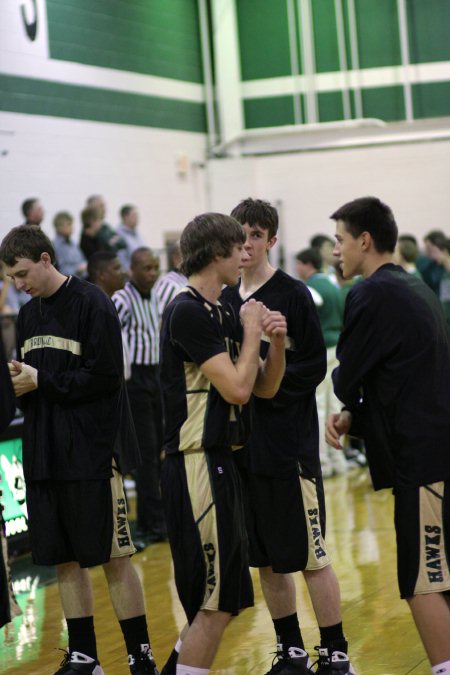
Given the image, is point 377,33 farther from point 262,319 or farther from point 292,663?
point 262,319

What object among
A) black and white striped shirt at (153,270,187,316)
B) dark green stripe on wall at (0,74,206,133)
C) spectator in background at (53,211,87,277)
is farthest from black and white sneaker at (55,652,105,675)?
dark green stripe on wall at (0,74,206,133)

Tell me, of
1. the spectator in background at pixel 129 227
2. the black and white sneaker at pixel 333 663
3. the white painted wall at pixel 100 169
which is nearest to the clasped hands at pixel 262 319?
the black and white sneaker at pixel 333 663

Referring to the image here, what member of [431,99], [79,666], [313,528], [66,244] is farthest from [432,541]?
[431,99]

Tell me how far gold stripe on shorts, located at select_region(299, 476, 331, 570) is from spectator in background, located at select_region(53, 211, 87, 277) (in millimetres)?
7359

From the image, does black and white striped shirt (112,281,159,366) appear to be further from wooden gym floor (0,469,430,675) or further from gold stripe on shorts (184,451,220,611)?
gold stripe on shorts (184,451,220,611)

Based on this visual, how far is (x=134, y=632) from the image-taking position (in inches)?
170

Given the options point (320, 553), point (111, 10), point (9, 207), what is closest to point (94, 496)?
point (320, 553)

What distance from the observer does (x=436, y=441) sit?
3715 millimetres

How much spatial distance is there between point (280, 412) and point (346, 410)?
1.22 ft

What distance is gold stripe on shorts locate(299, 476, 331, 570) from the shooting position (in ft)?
13.8

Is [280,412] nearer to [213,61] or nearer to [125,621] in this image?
[125,621]

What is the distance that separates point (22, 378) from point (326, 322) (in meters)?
5.52

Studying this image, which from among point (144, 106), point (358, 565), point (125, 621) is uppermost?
point (144, 106)

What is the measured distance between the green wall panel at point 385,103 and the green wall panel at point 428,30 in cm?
52
